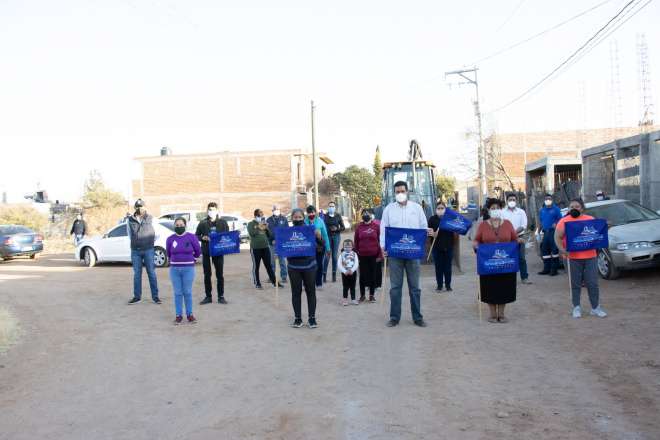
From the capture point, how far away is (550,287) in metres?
11.7

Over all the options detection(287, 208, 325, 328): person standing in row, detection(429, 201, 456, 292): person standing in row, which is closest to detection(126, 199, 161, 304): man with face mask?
detection(287, 208, 325, 328): person standing in row

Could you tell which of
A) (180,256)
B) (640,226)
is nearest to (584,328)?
(640,226)

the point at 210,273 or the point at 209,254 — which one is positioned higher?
the point at 209,254

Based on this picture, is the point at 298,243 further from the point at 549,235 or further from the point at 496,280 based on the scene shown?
the point at 549,235

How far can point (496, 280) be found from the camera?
8680 millimetres

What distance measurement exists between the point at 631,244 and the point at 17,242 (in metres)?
22.0

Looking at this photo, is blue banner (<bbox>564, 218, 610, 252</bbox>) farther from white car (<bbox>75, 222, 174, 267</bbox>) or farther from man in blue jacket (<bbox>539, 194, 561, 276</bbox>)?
white car (<bbox>75, 222, 174, 267</bbox>)

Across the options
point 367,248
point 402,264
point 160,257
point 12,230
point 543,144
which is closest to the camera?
point 402,264

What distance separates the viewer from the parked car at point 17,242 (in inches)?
915

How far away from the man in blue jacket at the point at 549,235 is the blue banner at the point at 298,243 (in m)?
6.80

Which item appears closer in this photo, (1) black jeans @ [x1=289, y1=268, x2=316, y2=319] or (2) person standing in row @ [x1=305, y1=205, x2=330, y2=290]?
(1) black jeans @ [x1=289, y1=268, x2=316, y2=319]

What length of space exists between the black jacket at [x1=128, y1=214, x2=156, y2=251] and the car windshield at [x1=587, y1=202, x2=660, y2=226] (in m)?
9.48

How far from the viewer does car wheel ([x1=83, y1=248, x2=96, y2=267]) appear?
66.1 feet

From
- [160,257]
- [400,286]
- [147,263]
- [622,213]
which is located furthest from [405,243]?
[160,257]
